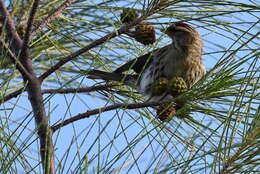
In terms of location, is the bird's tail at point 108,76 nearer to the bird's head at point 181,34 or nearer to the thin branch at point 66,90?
the thin branch at point 66,90

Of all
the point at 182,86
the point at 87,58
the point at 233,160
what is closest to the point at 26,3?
the point at 87,58

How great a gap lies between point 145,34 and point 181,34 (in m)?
0.77

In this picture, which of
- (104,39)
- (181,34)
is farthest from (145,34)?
(181,34)

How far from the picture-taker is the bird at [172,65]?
2.52 metres

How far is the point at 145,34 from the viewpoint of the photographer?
6.58 feet

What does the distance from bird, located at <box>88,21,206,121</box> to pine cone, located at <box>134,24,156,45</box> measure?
42cm

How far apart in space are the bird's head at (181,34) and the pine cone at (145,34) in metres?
0.68

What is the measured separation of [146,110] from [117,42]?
1.00ft

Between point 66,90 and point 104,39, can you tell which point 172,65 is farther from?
point 104,39

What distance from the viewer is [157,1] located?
1.84 metres

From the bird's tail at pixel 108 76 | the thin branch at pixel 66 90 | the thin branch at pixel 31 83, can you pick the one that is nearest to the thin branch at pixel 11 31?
the thin branch at pixel 31 83

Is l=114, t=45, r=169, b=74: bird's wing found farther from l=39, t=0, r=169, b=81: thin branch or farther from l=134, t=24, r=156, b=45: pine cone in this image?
l=39, t=0, r=169, b=81: thin branch

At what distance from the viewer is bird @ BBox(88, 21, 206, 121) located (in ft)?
8.26

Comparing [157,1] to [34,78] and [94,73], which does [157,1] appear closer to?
[34,78]
